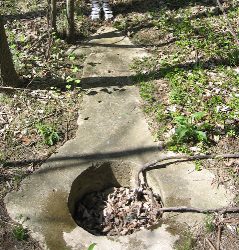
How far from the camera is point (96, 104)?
20.9 feet

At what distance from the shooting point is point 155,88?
663cm

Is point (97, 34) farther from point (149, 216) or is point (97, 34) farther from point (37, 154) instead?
point (149, 216)

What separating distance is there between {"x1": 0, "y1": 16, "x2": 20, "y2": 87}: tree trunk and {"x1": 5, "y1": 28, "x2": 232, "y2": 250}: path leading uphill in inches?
47.8

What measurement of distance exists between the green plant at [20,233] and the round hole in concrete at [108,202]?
2.38ft

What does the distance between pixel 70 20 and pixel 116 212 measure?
4166 millimetres

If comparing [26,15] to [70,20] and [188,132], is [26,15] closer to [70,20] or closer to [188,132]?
[70,20]

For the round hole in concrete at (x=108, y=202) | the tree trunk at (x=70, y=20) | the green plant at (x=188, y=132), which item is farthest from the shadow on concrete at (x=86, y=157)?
the tree trunk at (x=70, y=20)

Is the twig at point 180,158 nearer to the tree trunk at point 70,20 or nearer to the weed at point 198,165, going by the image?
the weed at point 198,165

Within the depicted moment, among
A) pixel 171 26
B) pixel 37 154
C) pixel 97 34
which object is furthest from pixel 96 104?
pixel 171 26

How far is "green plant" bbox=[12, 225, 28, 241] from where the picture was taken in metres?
4.57

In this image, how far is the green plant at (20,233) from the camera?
4.57m

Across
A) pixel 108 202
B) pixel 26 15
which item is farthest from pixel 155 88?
pixel 26 15

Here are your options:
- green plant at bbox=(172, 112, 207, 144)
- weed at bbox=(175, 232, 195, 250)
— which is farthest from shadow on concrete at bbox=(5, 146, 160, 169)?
weed at bbox=(175, 232, 195, 250)

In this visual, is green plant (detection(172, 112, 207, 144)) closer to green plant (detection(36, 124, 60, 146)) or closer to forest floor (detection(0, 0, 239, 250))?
forest floor (detection(0, 0, 239, 250))
